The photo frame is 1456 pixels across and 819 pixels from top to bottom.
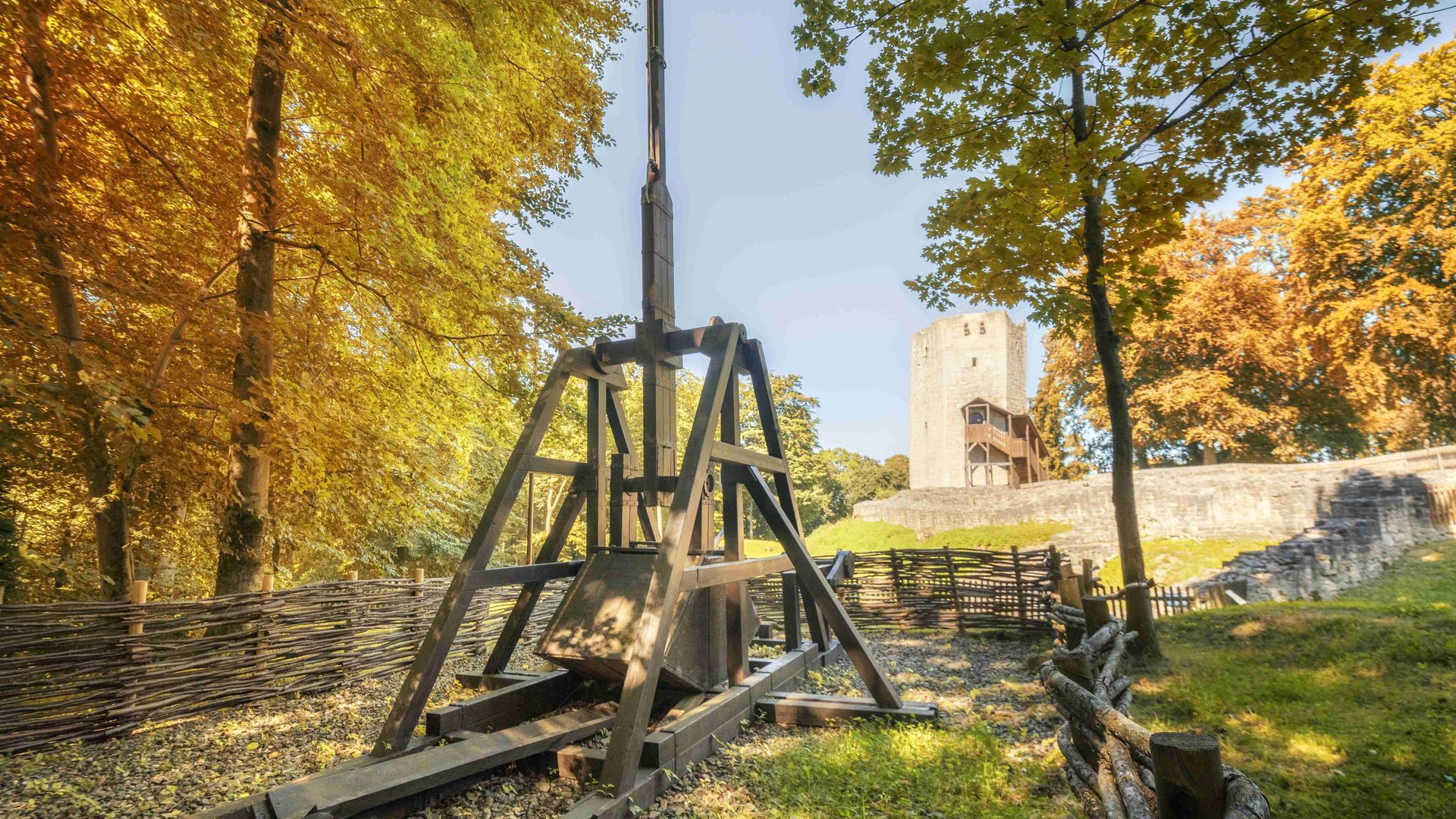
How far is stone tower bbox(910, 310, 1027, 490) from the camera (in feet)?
119

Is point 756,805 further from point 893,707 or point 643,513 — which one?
point 643,513

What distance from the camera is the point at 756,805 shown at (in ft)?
11.9

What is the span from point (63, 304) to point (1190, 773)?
816cm

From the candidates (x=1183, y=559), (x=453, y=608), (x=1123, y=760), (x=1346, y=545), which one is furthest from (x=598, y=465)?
(x=1183, y=559)

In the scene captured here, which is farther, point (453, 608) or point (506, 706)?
point (506, 706)

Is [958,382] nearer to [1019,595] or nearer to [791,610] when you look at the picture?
[1019,595]

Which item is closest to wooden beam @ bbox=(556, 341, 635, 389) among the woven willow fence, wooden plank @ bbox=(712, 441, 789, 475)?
wooden plank @ bbox=(712, 441, 789, 475)

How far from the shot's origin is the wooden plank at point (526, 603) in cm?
510

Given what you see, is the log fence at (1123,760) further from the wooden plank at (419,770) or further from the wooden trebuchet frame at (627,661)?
the wooden plank at (419,770)

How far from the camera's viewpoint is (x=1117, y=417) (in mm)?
6727

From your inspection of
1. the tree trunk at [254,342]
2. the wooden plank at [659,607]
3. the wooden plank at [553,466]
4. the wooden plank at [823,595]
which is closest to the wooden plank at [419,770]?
the wooden plank at [659,607]

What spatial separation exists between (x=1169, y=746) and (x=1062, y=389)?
26958 millimetres

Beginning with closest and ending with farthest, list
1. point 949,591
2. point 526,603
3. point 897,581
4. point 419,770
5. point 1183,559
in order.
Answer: point 419,770 < point 526,603 < point 949,591 < point 897,581 < point 1183,559

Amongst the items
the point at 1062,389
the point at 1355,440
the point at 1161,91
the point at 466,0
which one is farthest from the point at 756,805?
the point at 1355,440
